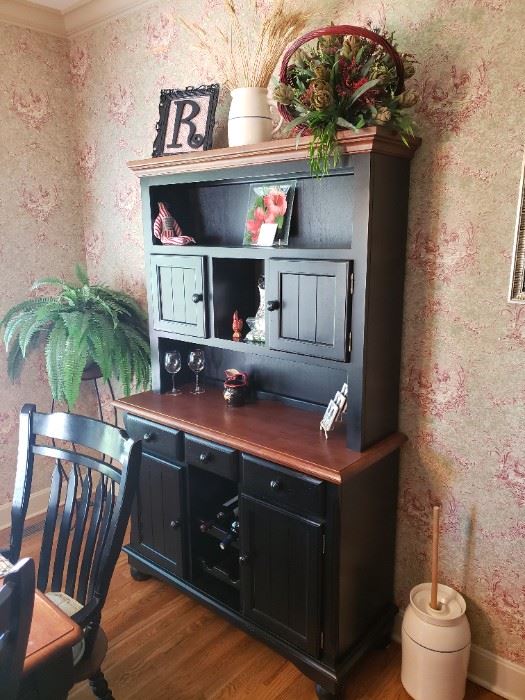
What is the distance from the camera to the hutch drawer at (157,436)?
2094 millimetres

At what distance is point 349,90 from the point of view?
1583 mm

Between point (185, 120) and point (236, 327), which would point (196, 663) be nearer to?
point (236, 327)

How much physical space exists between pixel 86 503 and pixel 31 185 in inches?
75.9

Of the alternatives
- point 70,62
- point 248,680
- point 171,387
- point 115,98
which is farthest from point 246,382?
point 70,62

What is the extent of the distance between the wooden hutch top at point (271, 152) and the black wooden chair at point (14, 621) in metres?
1.32

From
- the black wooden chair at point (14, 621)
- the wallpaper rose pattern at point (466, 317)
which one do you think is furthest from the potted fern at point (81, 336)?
the black wooden chair at point (14, 621)

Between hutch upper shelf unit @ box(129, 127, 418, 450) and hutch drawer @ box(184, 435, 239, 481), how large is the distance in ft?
1.20

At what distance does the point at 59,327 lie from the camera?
96.5 inches

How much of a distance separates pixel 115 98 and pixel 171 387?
146cm

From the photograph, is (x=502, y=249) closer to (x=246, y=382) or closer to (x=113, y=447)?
(x=246, y=382)

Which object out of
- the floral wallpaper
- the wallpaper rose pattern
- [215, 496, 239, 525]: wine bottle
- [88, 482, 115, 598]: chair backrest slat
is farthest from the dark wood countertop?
the floral wallpaper

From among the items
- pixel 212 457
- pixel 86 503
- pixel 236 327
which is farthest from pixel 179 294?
pixel 86 503

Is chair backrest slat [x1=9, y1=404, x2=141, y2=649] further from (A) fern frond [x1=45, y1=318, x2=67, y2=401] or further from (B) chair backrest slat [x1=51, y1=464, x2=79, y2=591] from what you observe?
(A) fern frond [x1=45, y1=318, x2=67, y2=401]

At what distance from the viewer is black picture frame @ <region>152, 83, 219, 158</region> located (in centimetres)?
216
